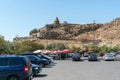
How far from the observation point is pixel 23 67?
21.6 m

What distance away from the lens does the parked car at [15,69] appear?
70.8 feet

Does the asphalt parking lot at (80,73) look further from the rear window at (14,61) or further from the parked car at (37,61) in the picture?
the rear window at (14,61)

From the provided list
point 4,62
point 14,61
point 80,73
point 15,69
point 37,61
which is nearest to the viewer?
point 15,69

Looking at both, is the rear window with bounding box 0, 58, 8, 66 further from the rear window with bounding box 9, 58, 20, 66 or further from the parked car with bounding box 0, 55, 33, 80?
the rear window with bounding box 9, 58, 20, 66

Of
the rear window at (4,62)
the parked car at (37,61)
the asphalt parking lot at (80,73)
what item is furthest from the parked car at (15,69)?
the parked car at (37,61)

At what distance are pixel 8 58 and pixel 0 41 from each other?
66.7 metres

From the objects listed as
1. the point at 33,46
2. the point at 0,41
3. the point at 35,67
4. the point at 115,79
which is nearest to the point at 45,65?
the point at 35,67

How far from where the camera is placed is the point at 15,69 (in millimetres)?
21766

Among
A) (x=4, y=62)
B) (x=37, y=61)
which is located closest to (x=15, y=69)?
(x=4, y=62)


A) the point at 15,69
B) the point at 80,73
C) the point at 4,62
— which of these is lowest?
the point at 80,73

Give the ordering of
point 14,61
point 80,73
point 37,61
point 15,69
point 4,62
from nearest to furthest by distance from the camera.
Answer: point 15,69 < point 14,61 < point 4,62 < point 80,73 < point 37,61

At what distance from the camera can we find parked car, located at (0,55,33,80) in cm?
2159

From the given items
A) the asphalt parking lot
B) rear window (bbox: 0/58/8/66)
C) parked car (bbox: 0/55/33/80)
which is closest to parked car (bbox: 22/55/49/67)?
the asphalt parking lot

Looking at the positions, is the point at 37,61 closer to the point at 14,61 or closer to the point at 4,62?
the point at 4,62
